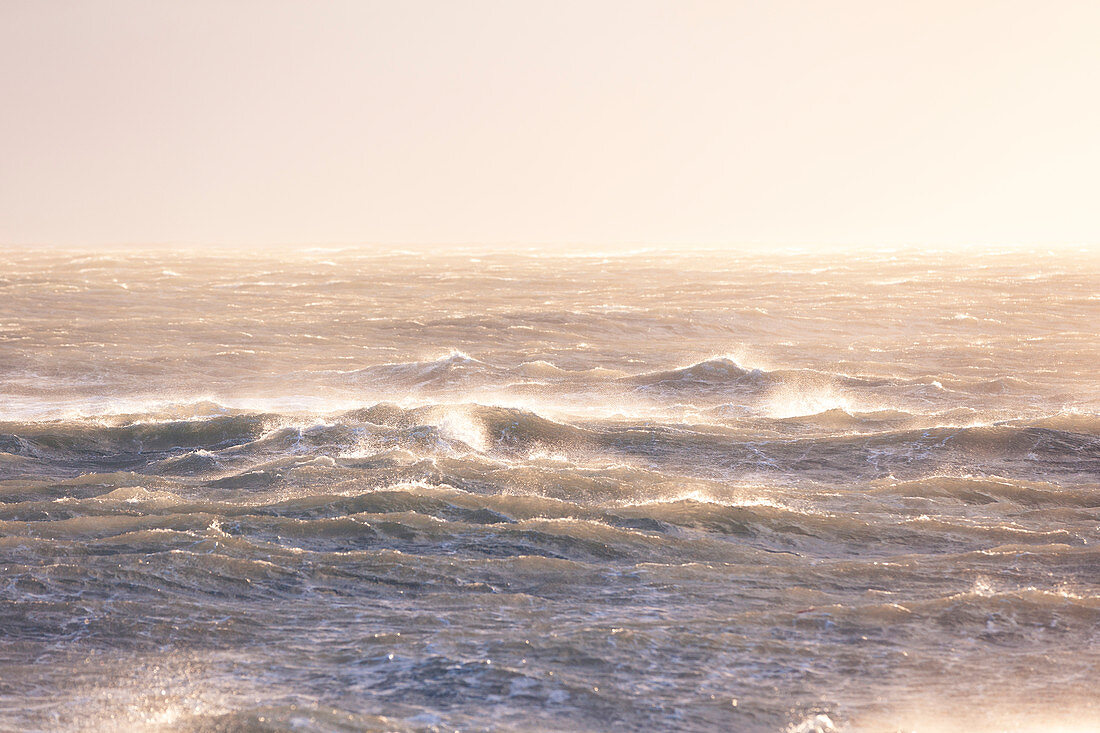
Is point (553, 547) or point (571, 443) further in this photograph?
point (571, 443)

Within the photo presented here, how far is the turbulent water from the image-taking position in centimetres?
796

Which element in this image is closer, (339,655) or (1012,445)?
(339,655)

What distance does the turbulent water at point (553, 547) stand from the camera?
7.96 metres

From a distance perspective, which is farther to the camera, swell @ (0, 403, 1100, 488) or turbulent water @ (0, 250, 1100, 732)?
swell @ (0, 403, 1100, 488)

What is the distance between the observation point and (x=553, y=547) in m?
11.8

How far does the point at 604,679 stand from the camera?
8211 millimetres

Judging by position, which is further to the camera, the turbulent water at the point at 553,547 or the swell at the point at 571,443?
the swell at the point at 571,443

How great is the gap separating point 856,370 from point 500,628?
69.3 ft

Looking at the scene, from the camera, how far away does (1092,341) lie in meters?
33.4

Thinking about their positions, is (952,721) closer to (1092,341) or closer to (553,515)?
(553,515)

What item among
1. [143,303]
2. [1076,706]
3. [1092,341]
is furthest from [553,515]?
[143,303]

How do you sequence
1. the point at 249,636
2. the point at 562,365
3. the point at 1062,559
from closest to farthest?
1. the point at 249,636
2. the point at 1062,559
3. the point at 562,365

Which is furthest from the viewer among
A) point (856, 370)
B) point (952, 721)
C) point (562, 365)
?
point (562, 365)

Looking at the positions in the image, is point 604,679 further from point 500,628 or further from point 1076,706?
point 1076,706
